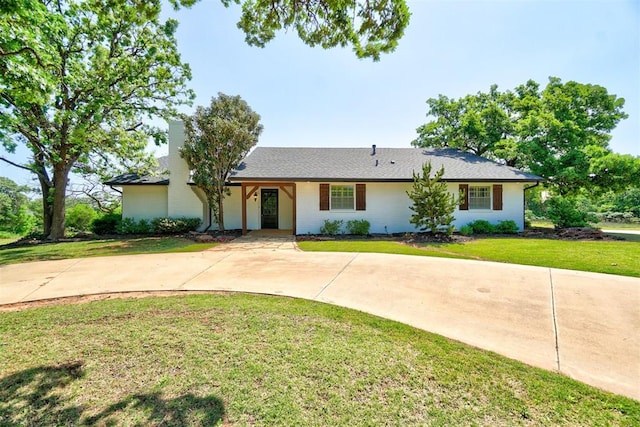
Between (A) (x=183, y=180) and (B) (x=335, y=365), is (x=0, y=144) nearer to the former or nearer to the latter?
(A) (x=183, y=180)

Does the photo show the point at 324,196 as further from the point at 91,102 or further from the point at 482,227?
the point at 91,102

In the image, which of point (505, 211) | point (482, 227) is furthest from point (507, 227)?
point (482, 227)

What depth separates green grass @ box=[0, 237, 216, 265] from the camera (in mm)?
8758

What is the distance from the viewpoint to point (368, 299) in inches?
189

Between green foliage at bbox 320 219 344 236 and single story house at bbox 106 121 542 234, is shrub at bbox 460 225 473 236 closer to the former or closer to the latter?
single story house at bbox 106 121 542 234

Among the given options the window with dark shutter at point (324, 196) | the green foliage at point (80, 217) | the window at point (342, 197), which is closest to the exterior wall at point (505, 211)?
the window at point (342, 197)

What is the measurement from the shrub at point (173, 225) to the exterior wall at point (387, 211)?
223 inches

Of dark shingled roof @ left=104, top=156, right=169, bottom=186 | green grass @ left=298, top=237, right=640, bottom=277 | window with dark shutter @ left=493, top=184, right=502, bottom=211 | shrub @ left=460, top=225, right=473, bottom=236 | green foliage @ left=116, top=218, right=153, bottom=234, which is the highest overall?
dark shingled roof @ left=104, top=156, right=169, bottom=186

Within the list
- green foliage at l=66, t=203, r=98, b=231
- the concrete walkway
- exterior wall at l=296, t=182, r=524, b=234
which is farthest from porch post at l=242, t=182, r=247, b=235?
green foliage at l=66, t=203, r=98, b=231

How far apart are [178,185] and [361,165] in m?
9.73

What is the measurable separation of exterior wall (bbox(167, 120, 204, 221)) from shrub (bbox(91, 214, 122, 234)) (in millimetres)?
2986

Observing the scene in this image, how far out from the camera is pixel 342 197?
13250 millimetres

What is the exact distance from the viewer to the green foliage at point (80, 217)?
14359 mm

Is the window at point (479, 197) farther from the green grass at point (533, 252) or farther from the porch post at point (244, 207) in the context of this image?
the porch post at point (244, 207)
